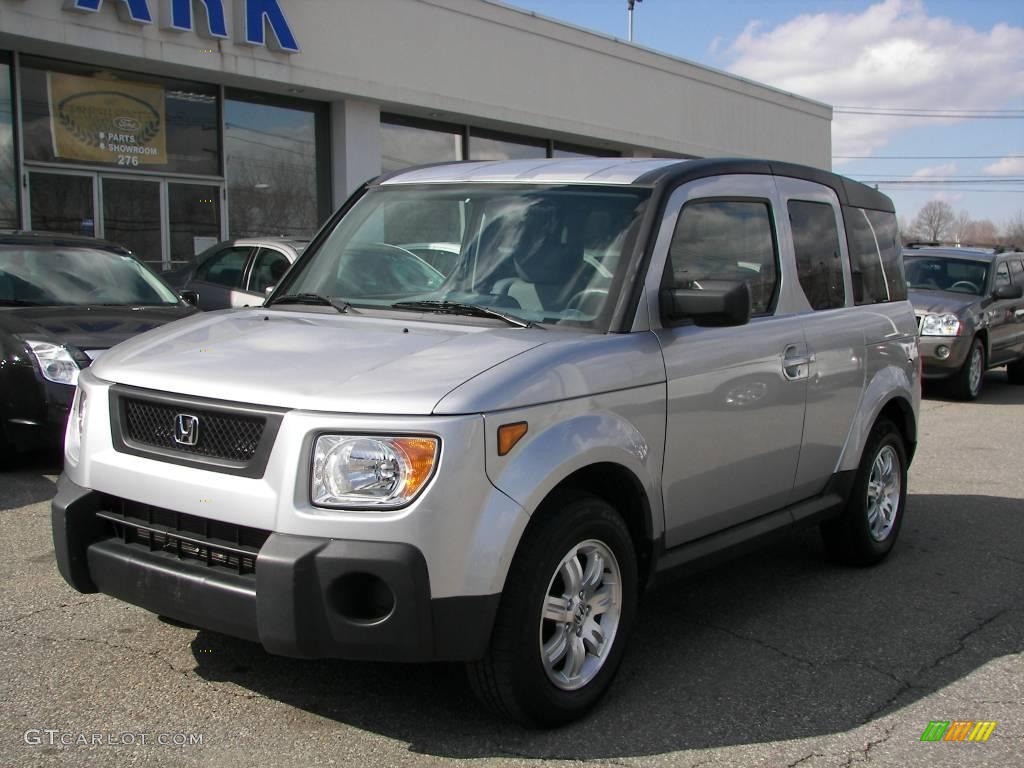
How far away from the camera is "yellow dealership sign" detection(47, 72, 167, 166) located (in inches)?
586

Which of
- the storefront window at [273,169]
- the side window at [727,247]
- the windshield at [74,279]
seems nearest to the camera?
the side window at [727,247]

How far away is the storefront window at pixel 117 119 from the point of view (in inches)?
578

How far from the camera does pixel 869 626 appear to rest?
4.95 meters

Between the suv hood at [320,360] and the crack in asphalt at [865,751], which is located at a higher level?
the suv hood at [320,360]

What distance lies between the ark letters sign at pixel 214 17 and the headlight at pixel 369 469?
1264 centimetres

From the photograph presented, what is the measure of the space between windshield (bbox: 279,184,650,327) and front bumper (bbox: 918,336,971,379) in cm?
993

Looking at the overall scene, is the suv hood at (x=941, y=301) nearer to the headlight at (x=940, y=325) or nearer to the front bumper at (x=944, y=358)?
the headlight at (x=940, y=325)

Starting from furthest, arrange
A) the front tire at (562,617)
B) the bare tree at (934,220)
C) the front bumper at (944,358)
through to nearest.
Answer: the bare tree at (934,220)
the front bumper at (944,358)
the front tire at (562,617)

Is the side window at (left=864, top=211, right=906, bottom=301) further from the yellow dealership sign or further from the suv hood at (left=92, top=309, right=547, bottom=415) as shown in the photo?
the yellow dealership sign

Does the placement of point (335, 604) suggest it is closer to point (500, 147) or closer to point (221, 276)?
point (221, 276)

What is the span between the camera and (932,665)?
177 inches

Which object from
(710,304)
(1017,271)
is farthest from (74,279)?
(1017,271)

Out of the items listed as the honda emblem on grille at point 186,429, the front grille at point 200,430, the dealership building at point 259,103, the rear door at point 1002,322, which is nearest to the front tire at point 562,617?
the front grille at point 200,430

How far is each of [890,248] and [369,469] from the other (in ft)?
13.4
